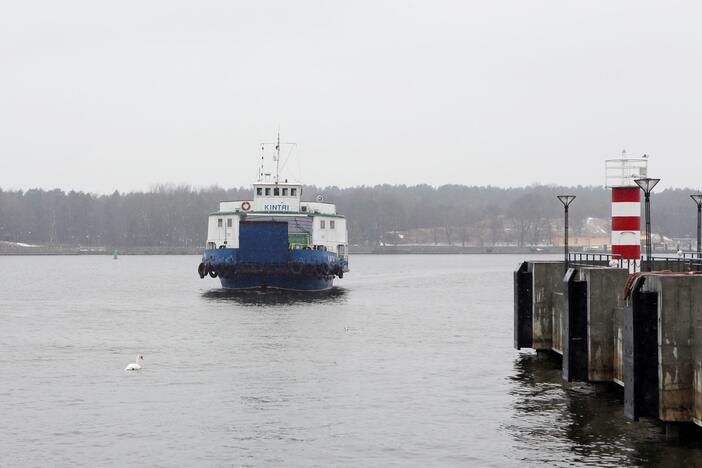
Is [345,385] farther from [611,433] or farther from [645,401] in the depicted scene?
[645,401]

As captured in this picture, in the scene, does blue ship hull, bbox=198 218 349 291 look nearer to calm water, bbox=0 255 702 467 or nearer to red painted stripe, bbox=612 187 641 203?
calm water, bbox=0 255 702 467

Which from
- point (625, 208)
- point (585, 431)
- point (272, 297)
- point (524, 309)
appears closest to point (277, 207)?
point (272, 297)

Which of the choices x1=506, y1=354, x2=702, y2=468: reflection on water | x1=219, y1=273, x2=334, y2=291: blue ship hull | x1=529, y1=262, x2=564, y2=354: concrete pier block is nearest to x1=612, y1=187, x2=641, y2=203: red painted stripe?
x1=529, y1=262, x2=564, y2=354: concrete pier block

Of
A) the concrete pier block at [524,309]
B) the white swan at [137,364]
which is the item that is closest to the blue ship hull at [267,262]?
the white swan at [137,364]

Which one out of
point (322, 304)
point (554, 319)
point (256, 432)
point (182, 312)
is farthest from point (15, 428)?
point (322, 304)

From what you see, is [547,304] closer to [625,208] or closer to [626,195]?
[625,208]

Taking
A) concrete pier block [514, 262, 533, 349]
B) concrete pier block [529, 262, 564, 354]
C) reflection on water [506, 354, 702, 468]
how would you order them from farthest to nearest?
concrete pier block [514, 262, 533, 349] → concrete pier block [529, 262, 564, 354] → reflection on water [506, 354, 702, 468]

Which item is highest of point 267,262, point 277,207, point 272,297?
point 277,207

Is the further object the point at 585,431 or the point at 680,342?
the point at 585,431

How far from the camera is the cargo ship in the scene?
69.6 metres

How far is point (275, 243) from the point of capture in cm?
6938

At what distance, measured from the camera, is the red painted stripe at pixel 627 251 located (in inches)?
1126

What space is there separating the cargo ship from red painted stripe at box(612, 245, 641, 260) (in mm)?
41215

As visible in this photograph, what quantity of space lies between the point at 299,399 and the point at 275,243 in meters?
41.4
